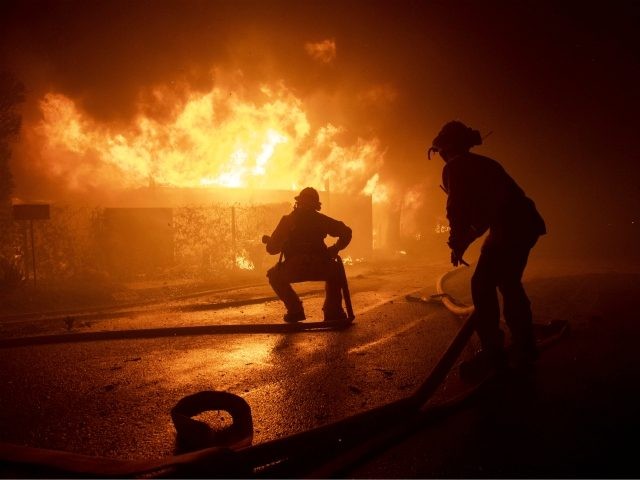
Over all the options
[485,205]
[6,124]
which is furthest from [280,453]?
[6,124]

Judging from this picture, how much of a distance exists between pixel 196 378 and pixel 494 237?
278 cm

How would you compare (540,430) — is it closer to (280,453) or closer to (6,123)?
(280,453)

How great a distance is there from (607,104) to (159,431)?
1156 inches

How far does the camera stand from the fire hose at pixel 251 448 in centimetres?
183

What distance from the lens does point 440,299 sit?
287 inches

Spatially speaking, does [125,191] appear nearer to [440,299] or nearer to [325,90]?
[325,90]

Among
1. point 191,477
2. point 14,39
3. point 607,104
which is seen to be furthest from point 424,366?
point 14,39

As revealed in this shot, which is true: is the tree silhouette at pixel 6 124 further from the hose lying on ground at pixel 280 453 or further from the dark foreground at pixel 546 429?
the dark foreground at pixel 546 429

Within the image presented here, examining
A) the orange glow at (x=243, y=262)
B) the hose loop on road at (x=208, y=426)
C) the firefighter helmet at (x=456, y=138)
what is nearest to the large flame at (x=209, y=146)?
the orange glow at (x=243, y=262)

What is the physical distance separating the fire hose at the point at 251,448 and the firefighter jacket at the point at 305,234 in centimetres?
325

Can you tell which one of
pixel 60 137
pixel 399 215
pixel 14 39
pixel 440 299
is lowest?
pixel 440 299

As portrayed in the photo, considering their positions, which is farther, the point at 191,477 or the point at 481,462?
the point at 481,462

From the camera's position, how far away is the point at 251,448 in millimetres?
1958

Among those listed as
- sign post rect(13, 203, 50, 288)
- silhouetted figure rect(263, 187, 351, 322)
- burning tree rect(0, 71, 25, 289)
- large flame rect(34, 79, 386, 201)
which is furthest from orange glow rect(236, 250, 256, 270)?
large flame rect(34, 79, 386, 201)
